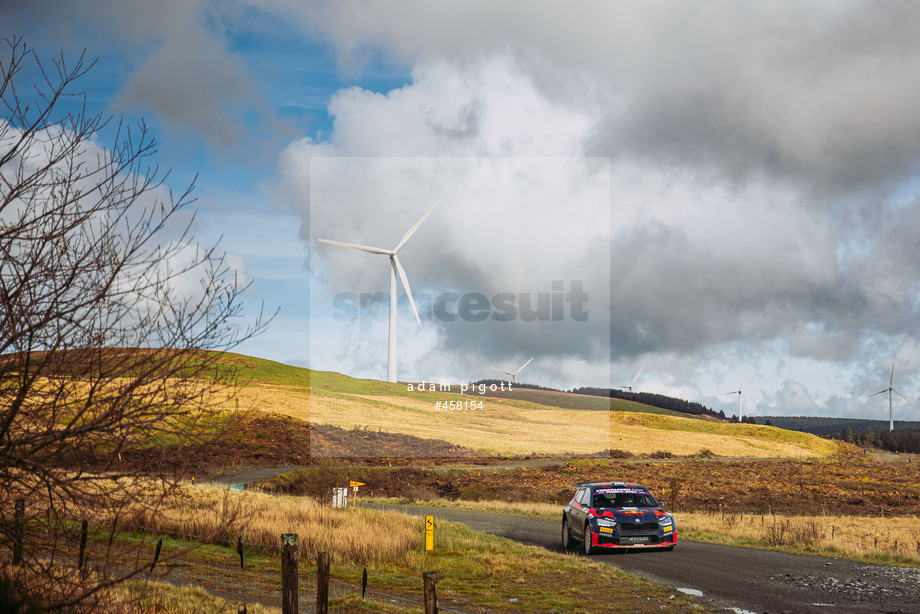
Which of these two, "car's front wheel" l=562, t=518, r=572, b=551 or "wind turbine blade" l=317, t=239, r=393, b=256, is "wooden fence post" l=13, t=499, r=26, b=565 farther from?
"wind turbine blade" l=317, t=239, r=393, b=256

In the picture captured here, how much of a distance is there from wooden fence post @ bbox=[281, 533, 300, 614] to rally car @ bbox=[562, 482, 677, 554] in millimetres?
12590

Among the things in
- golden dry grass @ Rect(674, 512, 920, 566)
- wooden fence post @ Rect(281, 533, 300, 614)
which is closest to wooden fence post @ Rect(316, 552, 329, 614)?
wooden fence post @ Rect(281, 533, 300, 614)

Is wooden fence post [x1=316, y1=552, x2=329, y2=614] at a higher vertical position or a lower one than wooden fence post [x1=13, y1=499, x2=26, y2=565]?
lower

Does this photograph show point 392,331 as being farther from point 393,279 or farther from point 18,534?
point 18,534

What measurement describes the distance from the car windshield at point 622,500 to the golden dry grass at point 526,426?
187 feet

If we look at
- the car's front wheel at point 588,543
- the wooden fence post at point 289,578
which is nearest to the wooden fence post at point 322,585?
the wooden fence post at point 289,578

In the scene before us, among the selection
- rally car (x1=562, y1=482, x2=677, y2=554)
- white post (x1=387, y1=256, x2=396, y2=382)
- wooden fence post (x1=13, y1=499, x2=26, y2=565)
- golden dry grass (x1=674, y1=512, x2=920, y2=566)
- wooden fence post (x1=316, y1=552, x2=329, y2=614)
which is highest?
white post (x1=387, y1=256, x2=396, y2=382)

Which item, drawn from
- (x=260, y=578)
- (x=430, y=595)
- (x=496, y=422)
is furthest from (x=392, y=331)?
(x=430, y=595)

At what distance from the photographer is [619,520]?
2127cm

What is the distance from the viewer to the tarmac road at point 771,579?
44.9 ft

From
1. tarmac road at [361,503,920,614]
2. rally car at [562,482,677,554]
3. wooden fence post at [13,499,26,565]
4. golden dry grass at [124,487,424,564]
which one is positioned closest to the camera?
wooden fence post at [13,499,26,565]

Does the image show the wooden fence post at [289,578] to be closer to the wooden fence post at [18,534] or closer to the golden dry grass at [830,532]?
the wooden fence post at [18,534]

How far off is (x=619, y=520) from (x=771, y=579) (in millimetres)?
5226

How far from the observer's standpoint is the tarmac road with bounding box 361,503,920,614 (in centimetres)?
1367
